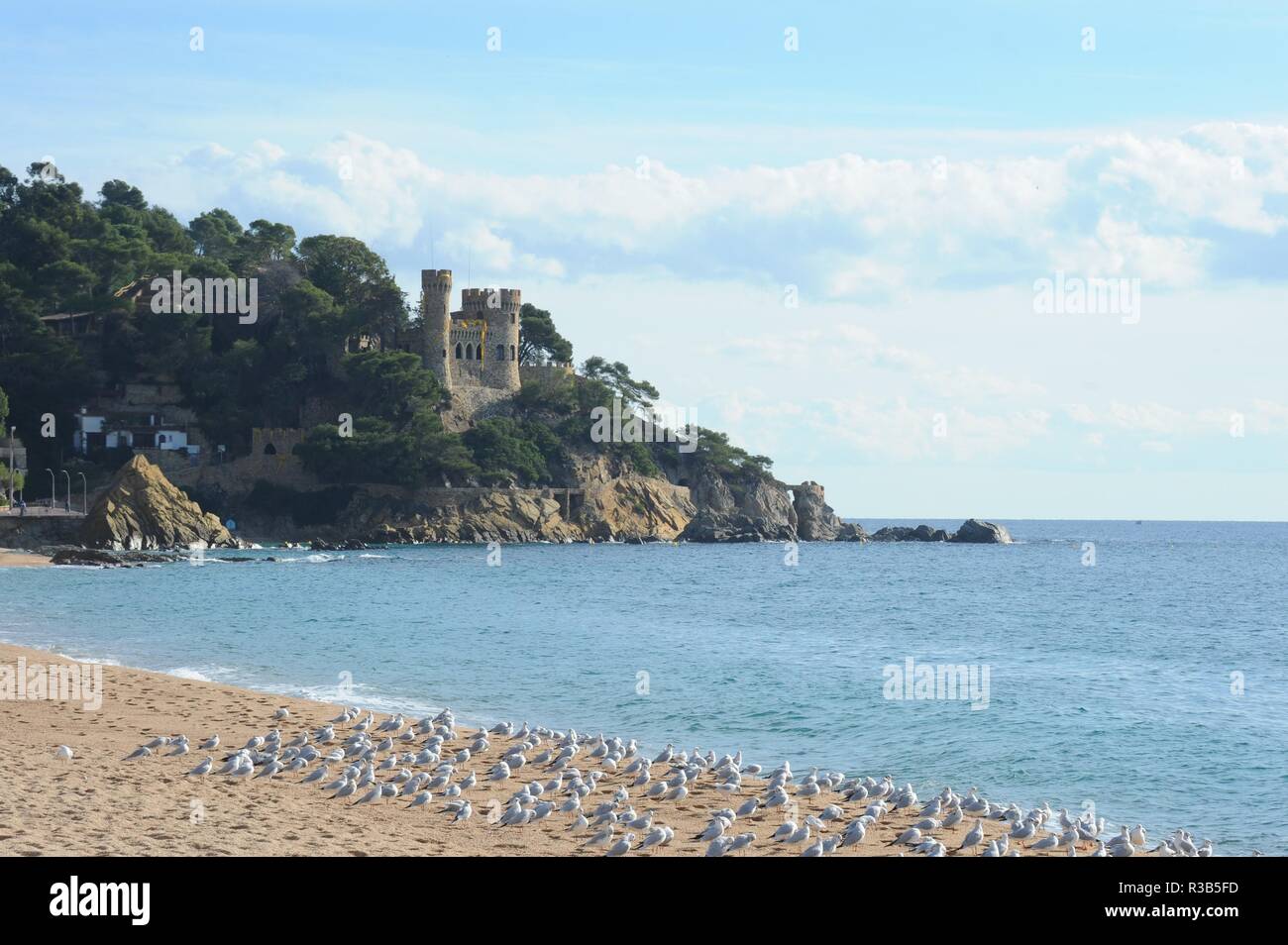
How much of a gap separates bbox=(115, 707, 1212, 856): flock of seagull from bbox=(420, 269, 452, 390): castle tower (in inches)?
3382

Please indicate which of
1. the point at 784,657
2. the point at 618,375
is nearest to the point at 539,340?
the point at 618,375

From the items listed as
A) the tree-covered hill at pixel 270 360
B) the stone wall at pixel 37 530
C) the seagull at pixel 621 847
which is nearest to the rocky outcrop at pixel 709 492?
the tree-covered hill at pixel 270 360

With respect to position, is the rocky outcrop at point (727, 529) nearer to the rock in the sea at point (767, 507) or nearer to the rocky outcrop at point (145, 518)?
the rock in the sea at point (767, 507)

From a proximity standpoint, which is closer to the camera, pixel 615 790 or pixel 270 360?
pixel 615 790

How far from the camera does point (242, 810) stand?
48.8ft

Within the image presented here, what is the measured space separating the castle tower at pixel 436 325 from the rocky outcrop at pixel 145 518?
25.0 m

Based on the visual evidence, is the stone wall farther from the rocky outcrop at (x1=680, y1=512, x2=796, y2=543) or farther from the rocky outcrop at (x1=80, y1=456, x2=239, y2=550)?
the rocky outcrop at (x1=680, y1=512, x2=796, y2=543)

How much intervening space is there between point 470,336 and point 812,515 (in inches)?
1498

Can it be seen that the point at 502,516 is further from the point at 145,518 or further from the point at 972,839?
the point at 972,839

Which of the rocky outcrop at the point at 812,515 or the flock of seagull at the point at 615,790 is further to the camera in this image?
the rocky outcrop at the point at 812,515

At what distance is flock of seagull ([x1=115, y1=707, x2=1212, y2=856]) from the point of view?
48.8ft

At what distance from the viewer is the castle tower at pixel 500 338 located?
10919cm
